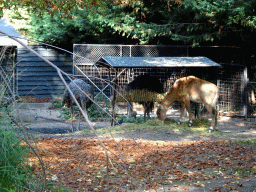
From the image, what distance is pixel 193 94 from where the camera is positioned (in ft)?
32.3

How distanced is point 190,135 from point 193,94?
5.65ft

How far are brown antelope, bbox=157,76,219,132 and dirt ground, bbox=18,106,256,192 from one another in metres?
0.83

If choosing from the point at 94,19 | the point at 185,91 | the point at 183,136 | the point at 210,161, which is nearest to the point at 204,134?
the point at 183,136

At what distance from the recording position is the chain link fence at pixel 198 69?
12.2m

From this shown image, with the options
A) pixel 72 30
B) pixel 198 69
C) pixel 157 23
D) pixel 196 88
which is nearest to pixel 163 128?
pixel 196 88

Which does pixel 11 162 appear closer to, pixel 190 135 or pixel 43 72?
pixel 190 135

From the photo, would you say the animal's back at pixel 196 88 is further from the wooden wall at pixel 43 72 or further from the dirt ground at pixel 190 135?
the wooden wall at pixel 43 72

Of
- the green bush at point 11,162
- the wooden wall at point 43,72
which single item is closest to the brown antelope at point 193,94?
the green bush at point 11,162

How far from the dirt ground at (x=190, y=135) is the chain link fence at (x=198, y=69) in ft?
2.74

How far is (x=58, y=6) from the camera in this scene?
26.6 feet

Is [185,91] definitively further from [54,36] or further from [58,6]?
[54,36]

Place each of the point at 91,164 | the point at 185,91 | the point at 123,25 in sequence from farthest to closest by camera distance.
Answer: the point at 123,25 < the point at 185,91 < the point at 91,164

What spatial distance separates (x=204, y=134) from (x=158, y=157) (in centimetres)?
330

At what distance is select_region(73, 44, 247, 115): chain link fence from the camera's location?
1223cm
